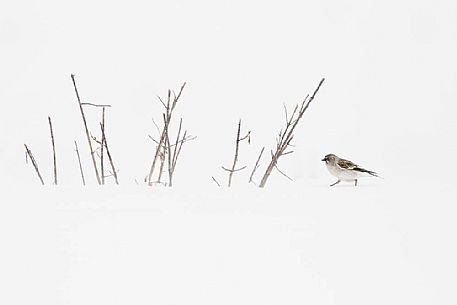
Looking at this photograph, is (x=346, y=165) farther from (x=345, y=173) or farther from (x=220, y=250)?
(x=220, y=250)

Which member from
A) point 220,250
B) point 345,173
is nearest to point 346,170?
point 345,173

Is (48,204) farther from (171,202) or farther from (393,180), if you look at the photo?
(393,180)

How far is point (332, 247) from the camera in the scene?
141 centimetres

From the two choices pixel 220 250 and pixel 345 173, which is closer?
pixel 220 250

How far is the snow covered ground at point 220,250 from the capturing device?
1246 millimetres

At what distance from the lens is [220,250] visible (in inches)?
54.2

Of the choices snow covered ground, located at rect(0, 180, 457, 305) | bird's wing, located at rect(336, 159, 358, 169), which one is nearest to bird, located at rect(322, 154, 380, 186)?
bird's wing, located at rect(336, 159, 358, 169)

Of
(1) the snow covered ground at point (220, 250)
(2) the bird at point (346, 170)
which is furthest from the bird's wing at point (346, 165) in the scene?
(1) the snow covered ground at point (220, 250)

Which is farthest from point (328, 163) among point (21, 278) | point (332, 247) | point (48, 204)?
point (21, 278)

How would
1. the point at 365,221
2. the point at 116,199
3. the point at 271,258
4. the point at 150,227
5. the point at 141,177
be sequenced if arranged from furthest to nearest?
1. the point at 141,177
2. the point at 116,199
3. the point at 365,221
4. the point at 150,227
5. the point at 271,258

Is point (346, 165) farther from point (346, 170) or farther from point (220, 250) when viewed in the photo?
point (220, 250)

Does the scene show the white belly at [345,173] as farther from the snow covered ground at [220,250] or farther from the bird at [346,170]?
the snow covered ground at [220,250]

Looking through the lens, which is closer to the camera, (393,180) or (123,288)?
(123,288)

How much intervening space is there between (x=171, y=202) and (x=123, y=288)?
435 millimetres
